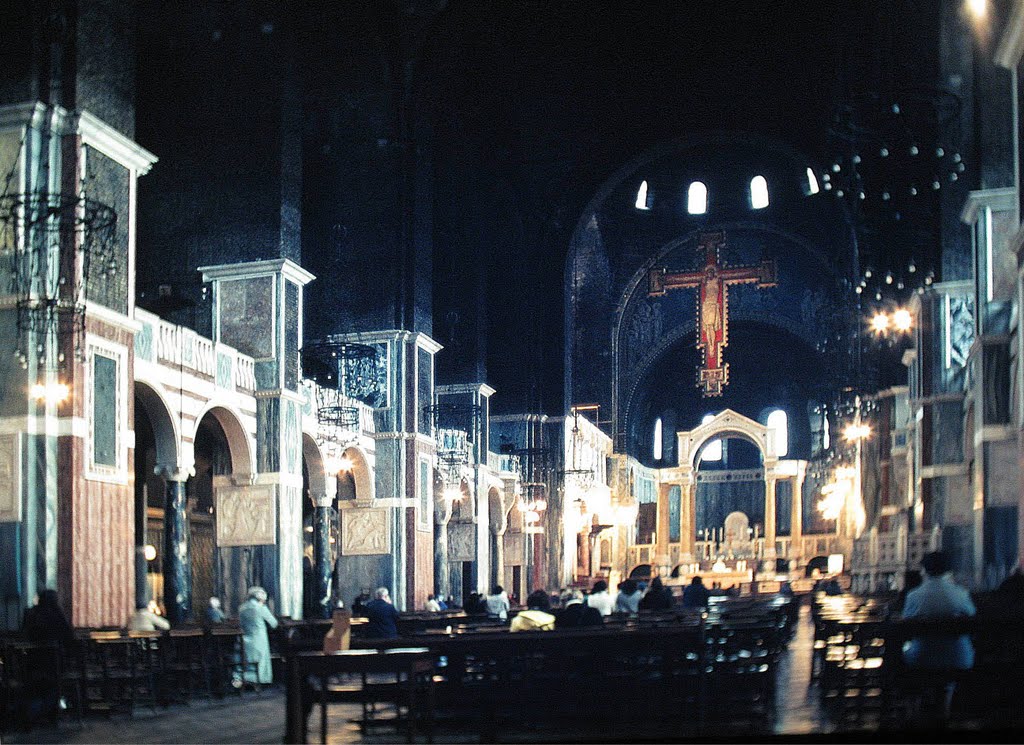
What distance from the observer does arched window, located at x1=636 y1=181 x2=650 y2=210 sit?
4796 cm

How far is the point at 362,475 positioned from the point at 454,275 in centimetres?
934

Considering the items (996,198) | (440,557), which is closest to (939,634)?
(996,198)

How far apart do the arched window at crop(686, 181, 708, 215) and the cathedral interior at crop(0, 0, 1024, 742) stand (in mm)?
134

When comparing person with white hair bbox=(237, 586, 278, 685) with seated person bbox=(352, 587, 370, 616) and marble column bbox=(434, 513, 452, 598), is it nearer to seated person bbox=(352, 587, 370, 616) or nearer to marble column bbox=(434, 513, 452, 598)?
seated person bbox=(352, 587, 370, 616)

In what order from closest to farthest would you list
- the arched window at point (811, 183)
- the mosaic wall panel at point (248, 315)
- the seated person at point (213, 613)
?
the seated person at point (213, 613) → the mosaic wall panel at point (248, 315) → the arched window at point (811, 183)

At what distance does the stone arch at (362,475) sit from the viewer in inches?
1076

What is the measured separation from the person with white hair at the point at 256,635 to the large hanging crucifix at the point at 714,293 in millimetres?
32896

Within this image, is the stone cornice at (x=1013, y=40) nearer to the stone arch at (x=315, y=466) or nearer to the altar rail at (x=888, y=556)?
the altar rail at (x=888, y=556)

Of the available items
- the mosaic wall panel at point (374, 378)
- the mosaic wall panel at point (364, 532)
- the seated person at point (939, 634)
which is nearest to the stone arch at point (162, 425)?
the mosaic wall panel at point (374, 378)

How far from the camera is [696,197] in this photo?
158 ft

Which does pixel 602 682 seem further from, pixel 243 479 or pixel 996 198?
pixel 243 479

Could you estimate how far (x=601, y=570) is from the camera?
154 feet

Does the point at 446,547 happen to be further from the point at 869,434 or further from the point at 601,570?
the point at 601,570

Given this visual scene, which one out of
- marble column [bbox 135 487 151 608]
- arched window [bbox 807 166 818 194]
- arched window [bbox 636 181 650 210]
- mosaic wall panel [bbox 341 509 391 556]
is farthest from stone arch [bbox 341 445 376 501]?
arched window [bbox 807 166 818 194]
